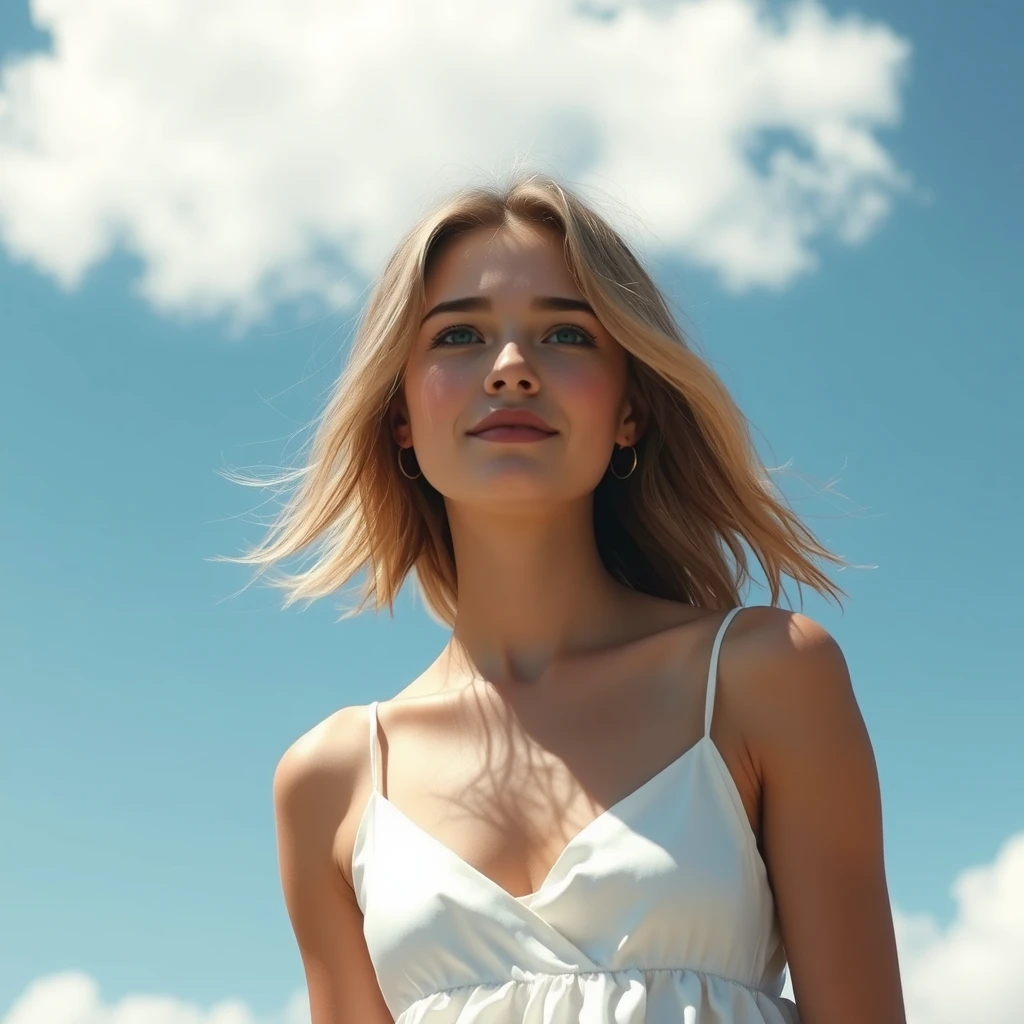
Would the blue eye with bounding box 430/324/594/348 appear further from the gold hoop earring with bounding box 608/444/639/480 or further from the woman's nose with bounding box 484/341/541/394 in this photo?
the gold hoop earring with bounding box 608/444/639/480

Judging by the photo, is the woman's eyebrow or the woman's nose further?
the woman's eyebrow

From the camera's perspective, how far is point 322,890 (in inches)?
173

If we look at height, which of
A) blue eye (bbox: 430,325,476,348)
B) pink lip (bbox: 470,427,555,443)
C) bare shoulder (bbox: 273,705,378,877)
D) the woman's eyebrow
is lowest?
bare shoulder (bbox: 273,705,378,877)

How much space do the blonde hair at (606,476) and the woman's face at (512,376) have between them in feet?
0.25

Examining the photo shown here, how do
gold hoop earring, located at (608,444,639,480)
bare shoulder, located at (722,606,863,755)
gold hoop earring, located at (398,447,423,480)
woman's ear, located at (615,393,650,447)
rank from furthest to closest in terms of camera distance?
1. gold hoop earring, located at (398,447,423,480)
2. gold hoop earring, located at (608,444,639,480)
3. woman's ear, located at (615,393,650,447)
4. bare shoulder, located at (722,606,863,755)

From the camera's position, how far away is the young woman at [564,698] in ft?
12.2

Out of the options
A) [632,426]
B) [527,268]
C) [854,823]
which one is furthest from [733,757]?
[527,268]

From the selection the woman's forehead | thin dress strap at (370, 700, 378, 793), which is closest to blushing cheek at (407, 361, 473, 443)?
the woman's forehead

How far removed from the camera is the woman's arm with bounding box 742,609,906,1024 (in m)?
3.69

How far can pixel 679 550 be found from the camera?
4.68 metres

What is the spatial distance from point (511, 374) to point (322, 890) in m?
1.53

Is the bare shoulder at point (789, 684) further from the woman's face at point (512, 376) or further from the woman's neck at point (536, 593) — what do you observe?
the woman's face at point (512, 376)

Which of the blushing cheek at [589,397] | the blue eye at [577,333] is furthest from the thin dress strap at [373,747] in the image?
the blue eye at [577,333]

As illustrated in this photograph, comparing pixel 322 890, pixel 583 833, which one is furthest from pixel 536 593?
pixel 322 890
